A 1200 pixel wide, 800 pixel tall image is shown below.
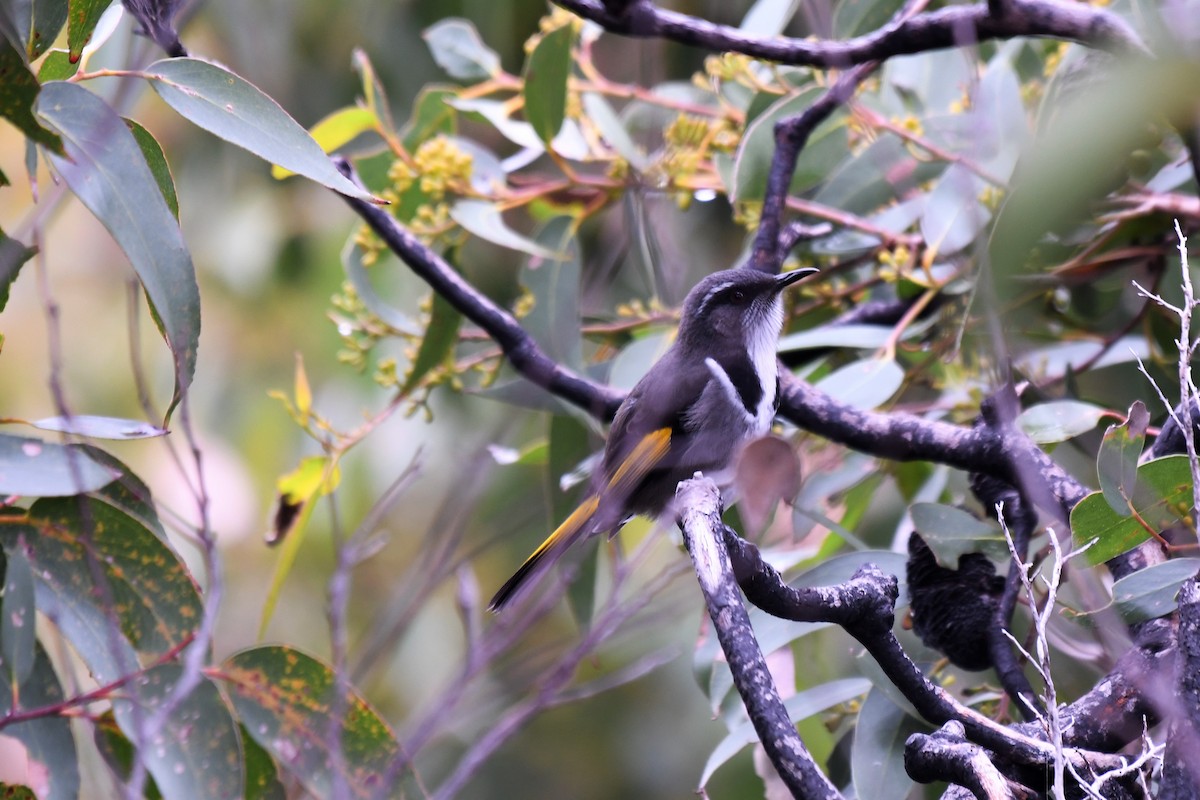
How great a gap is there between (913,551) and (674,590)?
1.43 meters

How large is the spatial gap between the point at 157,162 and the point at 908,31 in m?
1.34

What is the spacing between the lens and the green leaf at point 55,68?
75.6 inches

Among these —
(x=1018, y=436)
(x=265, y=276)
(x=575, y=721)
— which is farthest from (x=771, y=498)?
(x=575, y=721)

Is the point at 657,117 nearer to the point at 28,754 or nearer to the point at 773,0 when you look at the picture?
the point at 773,0

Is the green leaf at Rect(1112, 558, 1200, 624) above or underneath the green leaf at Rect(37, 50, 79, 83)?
underneath

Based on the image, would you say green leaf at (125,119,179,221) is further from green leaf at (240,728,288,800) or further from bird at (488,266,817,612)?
green leaf at (240,728,288,800)

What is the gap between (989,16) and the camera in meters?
2.00

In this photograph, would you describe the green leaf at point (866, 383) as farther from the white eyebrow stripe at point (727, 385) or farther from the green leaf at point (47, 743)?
the green leaf at point (47, 743)

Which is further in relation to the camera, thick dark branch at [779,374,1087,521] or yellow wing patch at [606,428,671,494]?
yellow wing patch at [606,428,671,494]

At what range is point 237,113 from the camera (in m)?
1.93

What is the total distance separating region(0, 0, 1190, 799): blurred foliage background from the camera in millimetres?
2768

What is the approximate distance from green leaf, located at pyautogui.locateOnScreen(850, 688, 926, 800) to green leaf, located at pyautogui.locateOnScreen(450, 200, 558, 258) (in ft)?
4.63

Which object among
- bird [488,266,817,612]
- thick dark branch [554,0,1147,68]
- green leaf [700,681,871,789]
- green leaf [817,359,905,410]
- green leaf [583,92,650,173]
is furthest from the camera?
green leaf [583,92,650,173]

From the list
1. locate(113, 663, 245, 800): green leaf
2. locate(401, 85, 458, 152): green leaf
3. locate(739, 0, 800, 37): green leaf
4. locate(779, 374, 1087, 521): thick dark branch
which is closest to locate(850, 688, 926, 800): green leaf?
locate(779, 374, 1087, 521): thick dark branch
